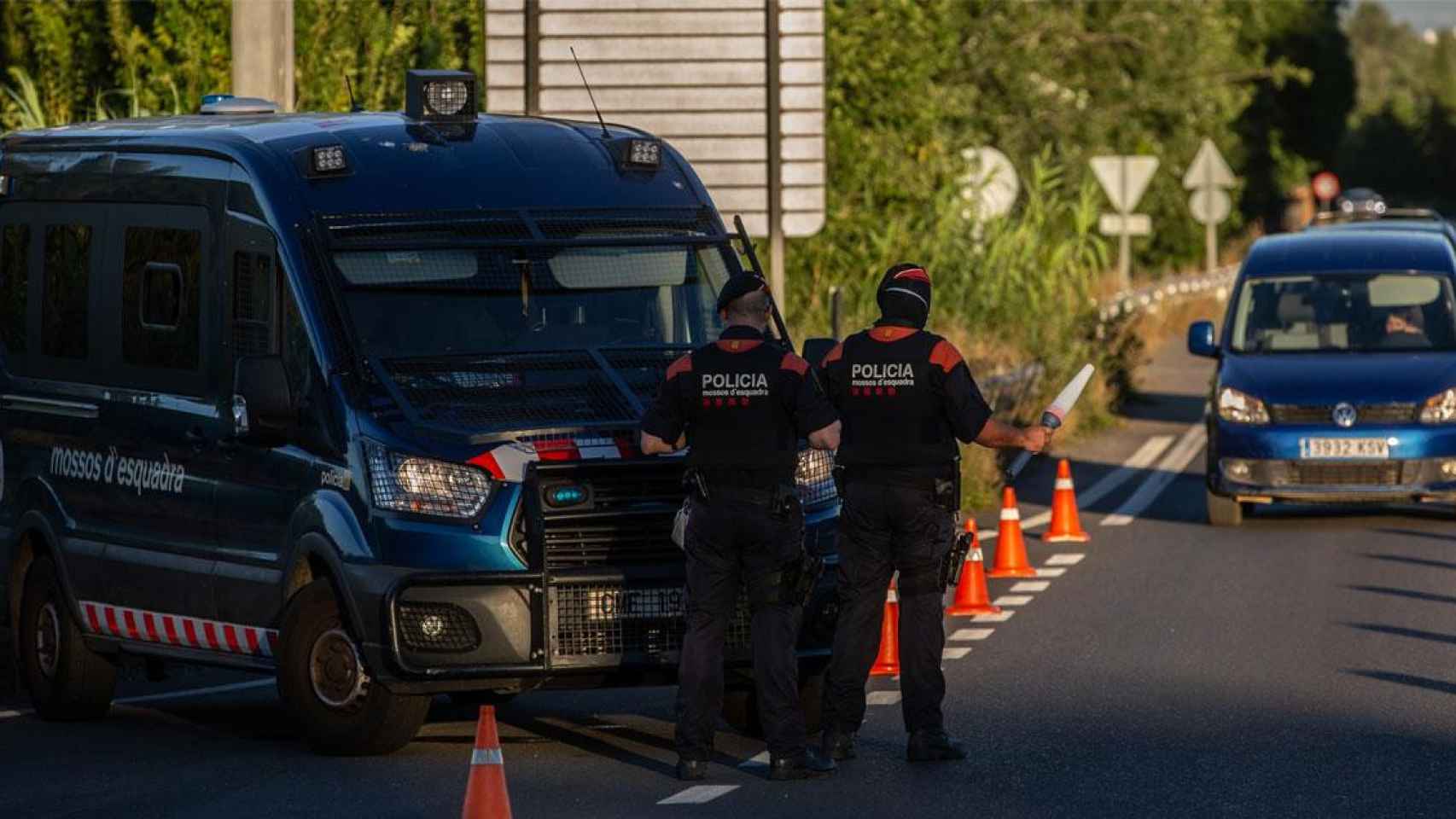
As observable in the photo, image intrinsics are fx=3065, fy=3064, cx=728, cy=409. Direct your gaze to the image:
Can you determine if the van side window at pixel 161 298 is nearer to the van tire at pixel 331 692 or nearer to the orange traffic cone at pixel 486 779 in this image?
the van tire at pixel 331 692

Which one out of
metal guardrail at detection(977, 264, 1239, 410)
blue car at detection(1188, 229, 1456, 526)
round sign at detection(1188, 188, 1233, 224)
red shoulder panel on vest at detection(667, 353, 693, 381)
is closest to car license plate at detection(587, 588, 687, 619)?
red shoulder panel on vest at detection(667, 353, 693, 381)

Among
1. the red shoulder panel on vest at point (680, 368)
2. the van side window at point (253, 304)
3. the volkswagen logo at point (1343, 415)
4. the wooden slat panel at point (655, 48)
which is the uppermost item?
the wooden slat panel at point (655, 48)

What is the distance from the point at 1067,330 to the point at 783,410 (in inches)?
710

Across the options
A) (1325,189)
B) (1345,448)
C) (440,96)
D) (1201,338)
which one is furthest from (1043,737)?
(1325,189)

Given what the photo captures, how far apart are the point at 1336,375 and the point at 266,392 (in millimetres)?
10501

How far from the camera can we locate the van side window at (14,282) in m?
13.2

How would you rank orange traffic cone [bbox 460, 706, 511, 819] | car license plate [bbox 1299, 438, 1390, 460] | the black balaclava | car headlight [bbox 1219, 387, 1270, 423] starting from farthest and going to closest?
car headlight [bbox 1219, 387, 1270, 423]
car license plate [bbox 1299, 438, 1390, 460]
the black balaclava
orange traffic cone [bbox 460, 706, 511, 819]

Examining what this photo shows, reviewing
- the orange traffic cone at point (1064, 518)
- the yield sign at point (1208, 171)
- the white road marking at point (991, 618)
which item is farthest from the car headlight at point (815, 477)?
the yield sign at point (1208, 171)

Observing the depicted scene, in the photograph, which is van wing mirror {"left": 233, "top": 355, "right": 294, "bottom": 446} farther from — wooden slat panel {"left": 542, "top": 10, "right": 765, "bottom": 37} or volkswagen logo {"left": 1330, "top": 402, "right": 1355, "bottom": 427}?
wooden slat panel {"left": 542, "top": 10, "right": 765, "bottom": 37}

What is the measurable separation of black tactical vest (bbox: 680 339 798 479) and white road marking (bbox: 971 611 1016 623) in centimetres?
509

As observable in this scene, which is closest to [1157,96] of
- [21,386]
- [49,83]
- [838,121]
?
[838,121]

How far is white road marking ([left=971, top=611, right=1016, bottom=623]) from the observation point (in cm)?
1522

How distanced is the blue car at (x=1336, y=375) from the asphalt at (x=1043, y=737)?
7.95ft

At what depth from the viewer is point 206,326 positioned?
11758 millimetres
